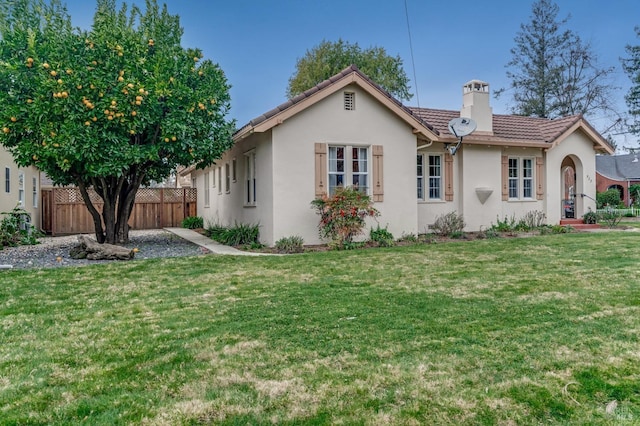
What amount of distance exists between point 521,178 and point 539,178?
0.71 metres

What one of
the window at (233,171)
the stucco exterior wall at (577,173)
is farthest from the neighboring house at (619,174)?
the window at (233,171)

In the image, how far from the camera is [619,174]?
35125 mm

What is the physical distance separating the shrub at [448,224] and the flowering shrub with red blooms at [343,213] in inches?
133

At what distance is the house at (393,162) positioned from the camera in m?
11.6

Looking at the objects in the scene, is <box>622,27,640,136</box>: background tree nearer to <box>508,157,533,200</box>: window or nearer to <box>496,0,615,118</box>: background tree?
<box>496,0,615,118</box>: background tree

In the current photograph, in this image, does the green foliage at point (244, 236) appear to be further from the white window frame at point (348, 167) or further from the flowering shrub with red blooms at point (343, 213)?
the white window frame at point (348, 167)

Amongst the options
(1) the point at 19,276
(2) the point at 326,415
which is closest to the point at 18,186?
(1) the point at 19,276

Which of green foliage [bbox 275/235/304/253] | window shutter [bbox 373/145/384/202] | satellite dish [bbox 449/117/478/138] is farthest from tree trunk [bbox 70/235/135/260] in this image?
satellite dish [bbox 449/117/478/138]

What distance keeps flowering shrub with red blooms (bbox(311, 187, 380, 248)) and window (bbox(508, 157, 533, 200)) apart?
21.7 feet

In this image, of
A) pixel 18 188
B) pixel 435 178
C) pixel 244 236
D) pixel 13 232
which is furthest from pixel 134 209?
pixel 435 178

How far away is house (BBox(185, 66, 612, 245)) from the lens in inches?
458

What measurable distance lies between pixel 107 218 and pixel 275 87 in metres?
25.0

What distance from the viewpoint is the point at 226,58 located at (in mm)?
19781

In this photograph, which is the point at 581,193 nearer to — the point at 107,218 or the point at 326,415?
the point at 107,218
